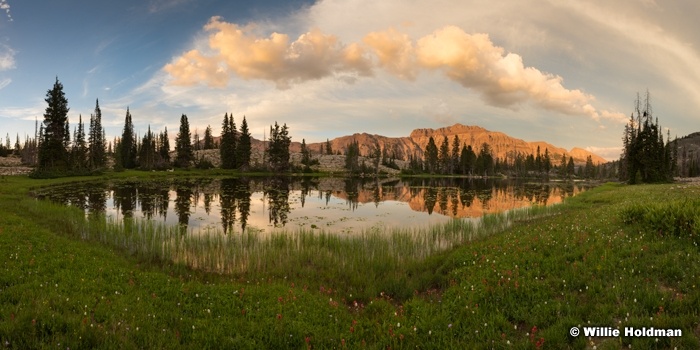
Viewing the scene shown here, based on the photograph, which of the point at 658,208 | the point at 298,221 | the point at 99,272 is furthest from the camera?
the point at 298,221

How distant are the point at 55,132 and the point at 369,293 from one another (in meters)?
101

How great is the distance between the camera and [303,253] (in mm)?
16953

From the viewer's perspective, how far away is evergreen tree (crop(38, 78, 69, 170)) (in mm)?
75938

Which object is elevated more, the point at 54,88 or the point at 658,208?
the point at 54,88

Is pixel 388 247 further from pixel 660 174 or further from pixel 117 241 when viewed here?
pixel 660 174

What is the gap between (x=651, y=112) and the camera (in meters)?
74.0

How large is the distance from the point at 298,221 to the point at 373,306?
64.2ft

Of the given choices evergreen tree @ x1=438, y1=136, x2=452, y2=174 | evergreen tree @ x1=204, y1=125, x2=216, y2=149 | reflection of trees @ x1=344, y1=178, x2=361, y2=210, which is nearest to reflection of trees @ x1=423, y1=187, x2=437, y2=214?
reflection of trees @ x1=344, y1=178, x2=361, y2=210

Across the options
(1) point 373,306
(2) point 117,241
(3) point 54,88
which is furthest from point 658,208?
(3) point 54,88

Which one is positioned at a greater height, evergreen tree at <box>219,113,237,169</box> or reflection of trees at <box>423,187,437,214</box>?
evergreen tree at <box>219,113,237,169</box>

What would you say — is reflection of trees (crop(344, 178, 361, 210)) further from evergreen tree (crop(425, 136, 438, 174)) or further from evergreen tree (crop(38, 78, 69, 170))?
evergreen tree (crop(425, 136, 438, 174))

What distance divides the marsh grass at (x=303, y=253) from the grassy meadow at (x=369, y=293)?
12 cm

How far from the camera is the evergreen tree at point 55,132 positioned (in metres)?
75.9

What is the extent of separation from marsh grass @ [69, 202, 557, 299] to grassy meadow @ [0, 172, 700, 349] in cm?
12
